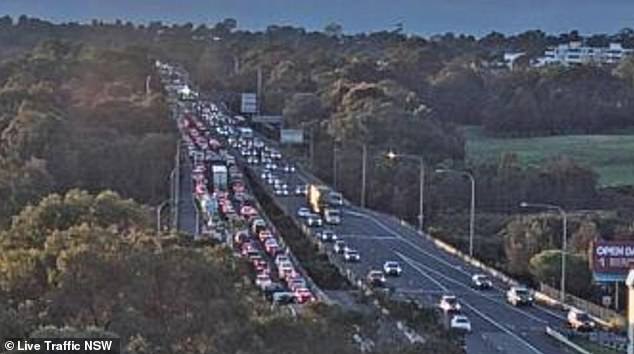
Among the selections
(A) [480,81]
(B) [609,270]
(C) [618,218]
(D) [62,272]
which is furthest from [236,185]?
(A) [480,81]

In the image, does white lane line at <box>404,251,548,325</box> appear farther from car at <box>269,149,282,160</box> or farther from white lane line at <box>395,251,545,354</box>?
car at <box>269,149,282,160</box>

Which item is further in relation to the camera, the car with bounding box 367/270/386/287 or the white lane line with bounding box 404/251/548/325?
the car with bounding box 367/270/386/287

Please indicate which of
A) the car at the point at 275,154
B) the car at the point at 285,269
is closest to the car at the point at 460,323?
the car at the point at 285,269

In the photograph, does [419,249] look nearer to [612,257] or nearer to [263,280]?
[263,280]

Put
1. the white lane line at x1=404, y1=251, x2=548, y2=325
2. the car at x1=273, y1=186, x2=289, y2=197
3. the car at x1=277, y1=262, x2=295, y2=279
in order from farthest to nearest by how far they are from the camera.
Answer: the car at x1=273, y1=186, x2=289, y2=197
the car at x1=277, y1=262, x2=295, y2=279
the white lane line at x1=404, y1=251, x2=548, y2=325

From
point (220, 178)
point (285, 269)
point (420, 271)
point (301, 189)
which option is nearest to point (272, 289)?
point (285, 269)

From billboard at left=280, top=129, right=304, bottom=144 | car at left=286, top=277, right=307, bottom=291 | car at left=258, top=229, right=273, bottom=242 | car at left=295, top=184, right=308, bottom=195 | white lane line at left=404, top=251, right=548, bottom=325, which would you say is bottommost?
white lane line at left=404, top=251, right=548, bottom=325

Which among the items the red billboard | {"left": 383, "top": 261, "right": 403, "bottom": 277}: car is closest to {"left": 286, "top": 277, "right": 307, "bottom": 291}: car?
{"left": 383, "top": 261, "right": 403, "bottom": 277}: car
